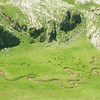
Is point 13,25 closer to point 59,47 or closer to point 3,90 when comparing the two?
point 59,47

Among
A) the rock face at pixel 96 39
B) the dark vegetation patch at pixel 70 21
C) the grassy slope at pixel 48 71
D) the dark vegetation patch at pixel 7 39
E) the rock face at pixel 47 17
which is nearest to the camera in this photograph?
the grassy slope at pixel 48 71

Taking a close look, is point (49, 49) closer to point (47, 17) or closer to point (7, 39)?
point (47, 17)

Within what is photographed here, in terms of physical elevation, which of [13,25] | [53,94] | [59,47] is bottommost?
[53,94]

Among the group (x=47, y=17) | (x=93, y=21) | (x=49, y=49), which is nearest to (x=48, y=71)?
(x=49, y=49)

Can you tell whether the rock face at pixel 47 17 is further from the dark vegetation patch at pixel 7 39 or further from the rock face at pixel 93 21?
the dark vegetation patch at pixel 7 39

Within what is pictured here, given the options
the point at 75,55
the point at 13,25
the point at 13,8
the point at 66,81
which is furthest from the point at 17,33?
the point at 66,81

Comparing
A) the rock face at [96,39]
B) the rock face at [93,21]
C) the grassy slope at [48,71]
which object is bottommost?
the grassy slope at [48,71]

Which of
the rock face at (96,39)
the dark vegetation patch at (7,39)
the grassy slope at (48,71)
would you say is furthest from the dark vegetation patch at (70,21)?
the dark vegetation patch at (7,39)

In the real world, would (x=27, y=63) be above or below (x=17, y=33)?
below
